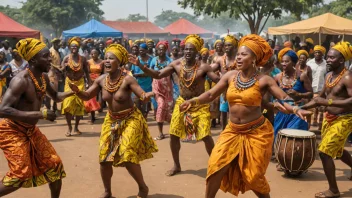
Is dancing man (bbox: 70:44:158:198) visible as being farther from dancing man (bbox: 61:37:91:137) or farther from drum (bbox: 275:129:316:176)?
dancing man (bbox: 61:37:91:137)

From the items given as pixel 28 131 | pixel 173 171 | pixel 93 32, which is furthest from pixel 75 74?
pixel 93 32

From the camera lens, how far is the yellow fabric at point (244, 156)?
4.17 m

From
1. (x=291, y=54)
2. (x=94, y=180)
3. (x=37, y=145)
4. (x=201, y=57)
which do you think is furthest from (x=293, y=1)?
(x=37, y=145)

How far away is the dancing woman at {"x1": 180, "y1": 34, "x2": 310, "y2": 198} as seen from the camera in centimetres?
420

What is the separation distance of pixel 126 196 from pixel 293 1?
20.0 m

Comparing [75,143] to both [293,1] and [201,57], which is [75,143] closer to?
[201,57]

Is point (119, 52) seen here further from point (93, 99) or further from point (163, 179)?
point (93, 99)

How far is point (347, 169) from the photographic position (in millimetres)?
6699

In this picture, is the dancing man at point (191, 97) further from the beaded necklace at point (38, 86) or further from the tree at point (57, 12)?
the tree at point (57, 12)

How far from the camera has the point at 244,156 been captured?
4266mm

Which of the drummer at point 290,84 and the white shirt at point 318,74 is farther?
the white shirt at point 318,74

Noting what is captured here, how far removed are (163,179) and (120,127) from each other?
4.90 ft

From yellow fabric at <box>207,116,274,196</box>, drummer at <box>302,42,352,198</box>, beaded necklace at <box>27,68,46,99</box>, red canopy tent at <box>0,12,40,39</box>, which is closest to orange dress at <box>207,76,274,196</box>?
yellow fabric at <box>207,116,274,196</box>

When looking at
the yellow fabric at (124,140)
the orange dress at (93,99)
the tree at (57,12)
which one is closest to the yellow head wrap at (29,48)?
the yellow fabric at (124,140)
